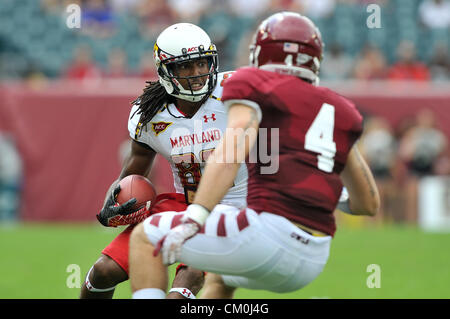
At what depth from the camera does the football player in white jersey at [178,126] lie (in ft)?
13.8

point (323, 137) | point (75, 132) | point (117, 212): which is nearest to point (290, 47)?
point (323, 137)

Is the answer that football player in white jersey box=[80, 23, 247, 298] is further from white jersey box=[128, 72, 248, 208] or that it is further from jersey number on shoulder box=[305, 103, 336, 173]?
jersey number on shoulder box=[305, 103, 336, 173]

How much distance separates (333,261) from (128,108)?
4499 mm

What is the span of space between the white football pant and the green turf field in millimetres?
2978

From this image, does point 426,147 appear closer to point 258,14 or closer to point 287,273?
point 258,14

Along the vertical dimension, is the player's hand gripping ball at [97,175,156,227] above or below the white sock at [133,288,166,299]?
above

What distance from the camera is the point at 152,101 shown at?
14.5ft

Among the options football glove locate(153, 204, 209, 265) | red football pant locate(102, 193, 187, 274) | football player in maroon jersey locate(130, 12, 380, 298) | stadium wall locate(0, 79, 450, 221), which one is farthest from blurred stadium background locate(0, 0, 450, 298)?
football glove locate(153, 204, 209, 265)

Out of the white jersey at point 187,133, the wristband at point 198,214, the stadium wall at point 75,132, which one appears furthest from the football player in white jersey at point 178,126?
the stadium wall at point 75,132

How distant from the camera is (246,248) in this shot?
10.5 ft

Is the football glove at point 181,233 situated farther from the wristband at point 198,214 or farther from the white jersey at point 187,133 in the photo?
the white jersey at point 187,133

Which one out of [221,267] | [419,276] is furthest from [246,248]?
[419,276]

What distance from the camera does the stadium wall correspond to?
11.5 metres

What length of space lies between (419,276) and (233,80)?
4422 mm
